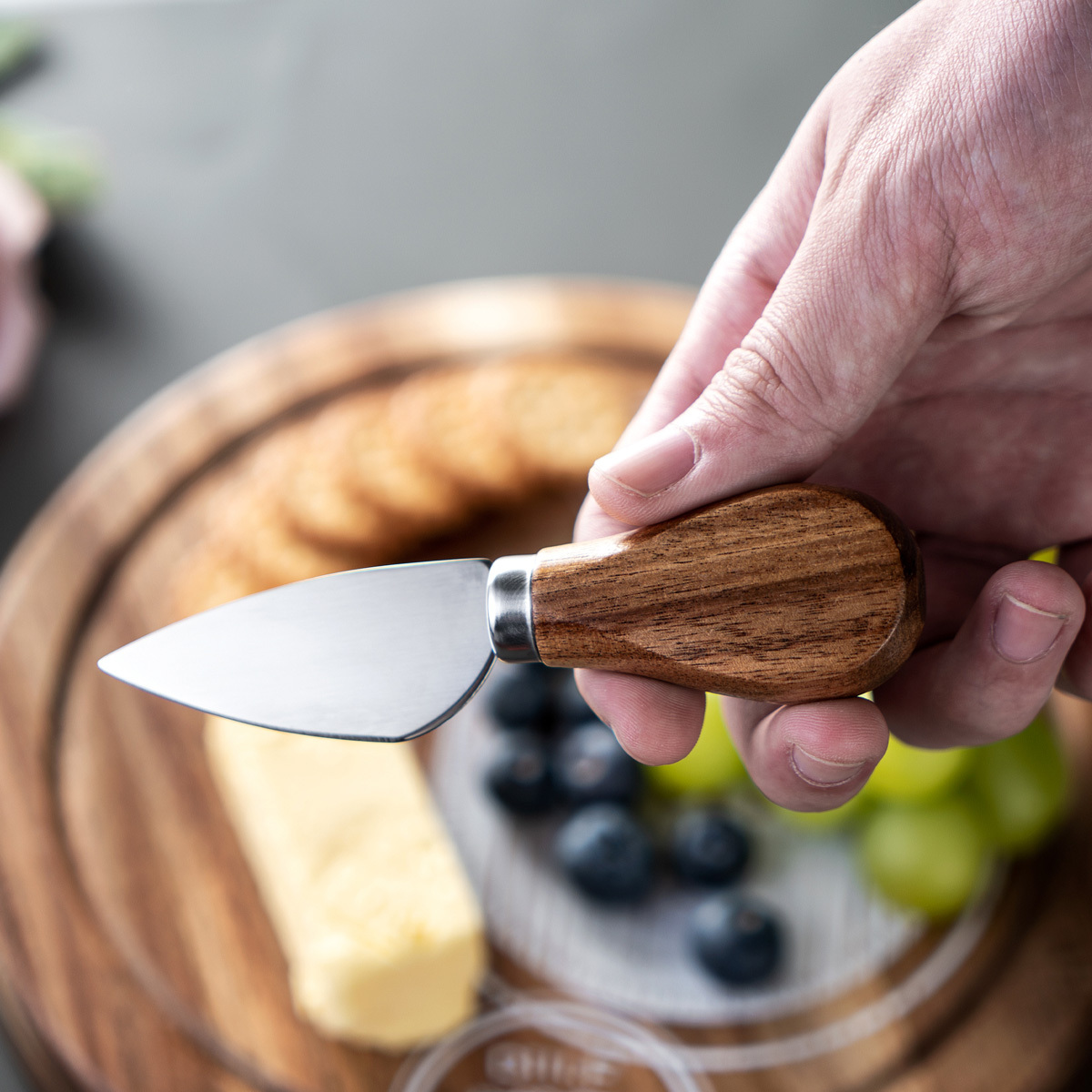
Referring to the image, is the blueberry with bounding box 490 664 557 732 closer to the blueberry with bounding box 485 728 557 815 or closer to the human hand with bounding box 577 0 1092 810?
the blueberry with bounding box 485 728 557 815

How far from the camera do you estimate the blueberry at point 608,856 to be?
42.9 inches

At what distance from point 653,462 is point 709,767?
0.63m

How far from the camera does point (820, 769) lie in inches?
26.0

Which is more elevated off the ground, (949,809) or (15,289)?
(15,289)

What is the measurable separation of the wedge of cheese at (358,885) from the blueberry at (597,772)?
168 millimetres

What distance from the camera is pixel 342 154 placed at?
1800 millimetres

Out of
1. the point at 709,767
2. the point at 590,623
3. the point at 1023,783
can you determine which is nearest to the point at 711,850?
the point at 709,767

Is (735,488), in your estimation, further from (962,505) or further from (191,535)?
(191,535)

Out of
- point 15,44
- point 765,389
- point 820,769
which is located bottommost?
point 820,769

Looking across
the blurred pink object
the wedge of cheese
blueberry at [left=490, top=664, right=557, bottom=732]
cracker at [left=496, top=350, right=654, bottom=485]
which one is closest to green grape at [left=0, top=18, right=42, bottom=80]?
the blurred pink object

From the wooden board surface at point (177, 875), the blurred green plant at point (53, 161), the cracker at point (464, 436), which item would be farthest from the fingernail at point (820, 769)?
the blurred green plant at point (53, 161)

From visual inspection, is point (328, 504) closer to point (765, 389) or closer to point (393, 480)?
point (393, 480)

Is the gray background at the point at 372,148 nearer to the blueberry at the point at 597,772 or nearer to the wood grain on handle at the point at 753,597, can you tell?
the blueberry at the point at 597,772

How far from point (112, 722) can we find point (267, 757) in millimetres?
249
